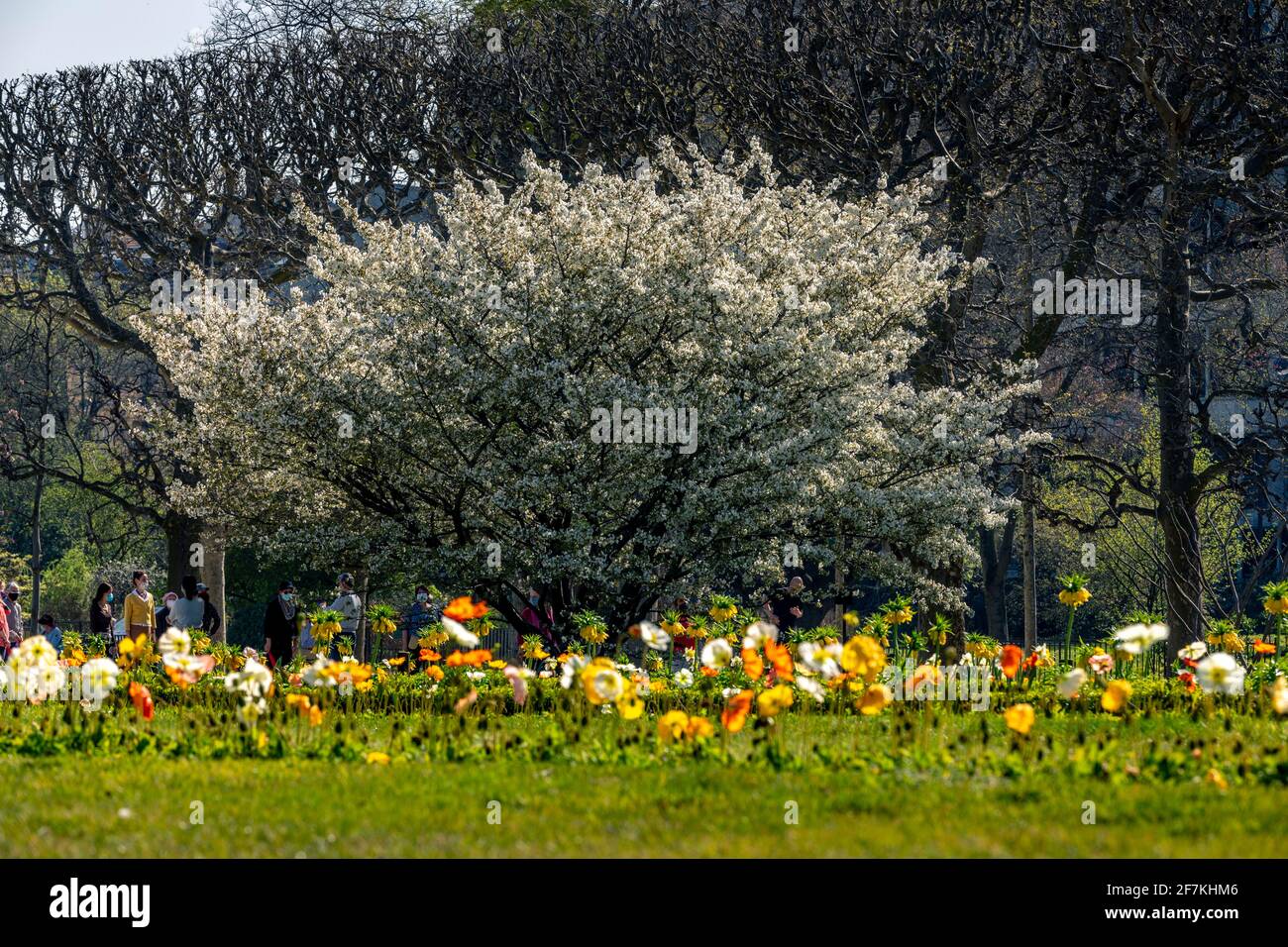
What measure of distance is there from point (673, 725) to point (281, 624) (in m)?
10.4

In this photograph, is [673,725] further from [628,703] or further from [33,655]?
[33,655]

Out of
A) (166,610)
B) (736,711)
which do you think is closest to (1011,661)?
(736,711)

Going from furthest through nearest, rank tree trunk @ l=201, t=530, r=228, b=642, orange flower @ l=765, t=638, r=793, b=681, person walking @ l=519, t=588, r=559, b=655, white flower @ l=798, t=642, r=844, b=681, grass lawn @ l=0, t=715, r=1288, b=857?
tree trunk @ l=201, t=530, r=228, b=642, person walking @ l=519, t=588, r=559, b=655, orange flower @ l=765, t=638, r=793, b=681, white flower @ l=798, t=642, r=844, b=681, grass lawn @ l=0, t=715, r=1288, b=857

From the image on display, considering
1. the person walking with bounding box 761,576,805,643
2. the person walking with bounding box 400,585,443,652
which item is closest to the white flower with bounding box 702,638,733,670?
the person walking with bounding box 400,585,443,652

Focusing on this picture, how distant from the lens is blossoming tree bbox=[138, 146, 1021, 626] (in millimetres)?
14125

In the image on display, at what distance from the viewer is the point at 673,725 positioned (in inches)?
257

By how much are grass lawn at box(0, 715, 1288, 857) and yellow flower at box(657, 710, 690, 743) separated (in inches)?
5.0

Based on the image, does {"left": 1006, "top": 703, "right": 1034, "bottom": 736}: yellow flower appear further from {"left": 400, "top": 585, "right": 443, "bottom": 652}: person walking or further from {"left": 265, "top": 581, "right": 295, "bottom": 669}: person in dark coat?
{"left": 400, "top": 585, "right": 443, "bottom": 652}: person walking

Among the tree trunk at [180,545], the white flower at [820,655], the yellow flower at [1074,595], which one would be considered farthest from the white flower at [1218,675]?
the tree trunk at [180,545]

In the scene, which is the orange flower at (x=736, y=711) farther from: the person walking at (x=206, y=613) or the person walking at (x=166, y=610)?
the person walking at (x=166, y=610)

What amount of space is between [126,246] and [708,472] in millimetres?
13880

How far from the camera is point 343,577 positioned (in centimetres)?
1688

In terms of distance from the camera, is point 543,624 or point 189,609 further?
point 189,609
